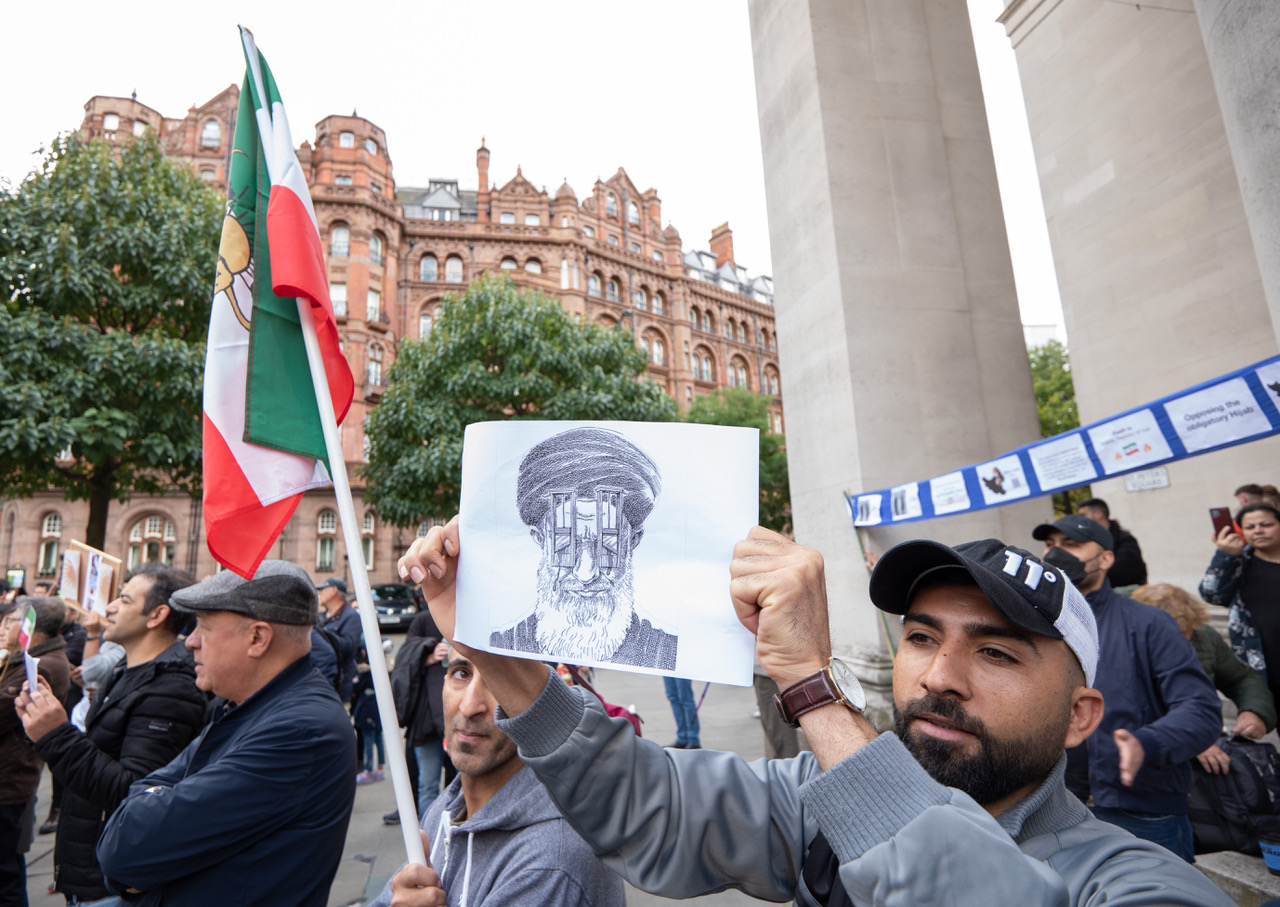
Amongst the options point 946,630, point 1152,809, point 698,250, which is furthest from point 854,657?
point 698,250

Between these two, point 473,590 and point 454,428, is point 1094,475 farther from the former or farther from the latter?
point 454,428

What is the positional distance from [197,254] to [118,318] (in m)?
1.96

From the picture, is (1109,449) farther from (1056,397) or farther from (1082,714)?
(1056,397)

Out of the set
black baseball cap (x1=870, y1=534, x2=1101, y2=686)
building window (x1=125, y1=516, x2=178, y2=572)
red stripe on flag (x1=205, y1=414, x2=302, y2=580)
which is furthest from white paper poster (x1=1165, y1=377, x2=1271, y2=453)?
building window (x1=125, y1=516, x2=178, y2=572)

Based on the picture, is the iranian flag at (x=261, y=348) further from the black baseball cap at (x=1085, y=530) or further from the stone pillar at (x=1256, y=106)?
the stone pillar at (x=1256, y=106)

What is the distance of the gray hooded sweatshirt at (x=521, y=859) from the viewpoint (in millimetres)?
1636

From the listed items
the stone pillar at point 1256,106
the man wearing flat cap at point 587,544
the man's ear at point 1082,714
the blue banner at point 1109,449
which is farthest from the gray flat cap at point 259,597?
the blue banner at point 1109,449

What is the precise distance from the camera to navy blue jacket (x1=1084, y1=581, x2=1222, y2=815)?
2.58 metres

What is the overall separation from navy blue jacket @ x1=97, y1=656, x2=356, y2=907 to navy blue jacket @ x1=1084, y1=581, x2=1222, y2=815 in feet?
9.77

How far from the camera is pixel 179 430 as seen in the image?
12727mm

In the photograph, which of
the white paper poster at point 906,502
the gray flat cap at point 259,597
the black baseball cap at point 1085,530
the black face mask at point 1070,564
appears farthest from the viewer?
the white paper poster at point 906,502

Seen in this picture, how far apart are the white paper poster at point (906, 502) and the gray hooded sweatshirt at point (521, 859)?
4895 millimetres

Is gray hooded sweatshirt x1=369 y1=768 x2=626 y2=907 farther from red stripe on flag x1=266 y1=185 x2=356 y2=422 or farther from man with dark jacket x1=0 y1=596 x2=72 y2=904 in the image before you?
man with dark jacket x1=0 y1=596 x2=72 y2=904

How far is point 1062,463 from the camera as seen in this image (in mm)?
4965
